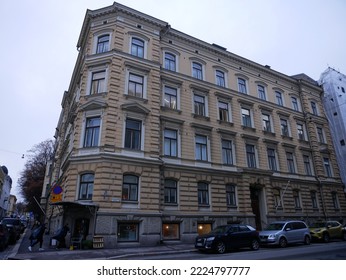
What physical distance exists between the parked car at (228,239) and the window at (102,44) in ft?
54.2

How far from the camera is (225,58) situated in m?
27.0

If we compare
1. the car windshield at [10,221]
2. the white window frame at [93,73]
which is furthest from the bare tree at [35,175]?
the white window frame at [93,73]

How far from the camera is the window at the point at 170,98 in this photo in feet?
71.6

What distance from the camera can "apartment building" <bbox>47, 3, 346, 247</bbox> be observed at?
16984 millimetres

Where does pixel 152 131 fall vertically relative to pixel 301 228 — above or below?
above

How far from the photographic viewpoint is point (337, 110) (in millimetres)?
35406

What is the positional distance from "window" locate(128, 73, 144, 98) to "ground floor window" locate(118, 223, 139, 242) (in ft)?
32.4

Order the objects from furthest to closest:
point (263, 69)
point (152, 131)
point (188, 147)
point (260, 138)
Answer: point (263, 69)
point (260, 138)
point (188, 147)
point (152, 131)

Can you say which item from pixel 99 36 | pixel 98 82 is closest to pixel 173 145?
pixel 98 82

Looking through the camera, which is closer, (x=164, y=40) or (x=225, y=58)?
(x=164, y=40)

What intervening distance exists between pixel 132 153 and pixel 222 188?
8.64 meters

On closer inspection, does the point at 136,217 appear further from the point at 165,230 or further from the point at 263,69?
the point at 263,69
